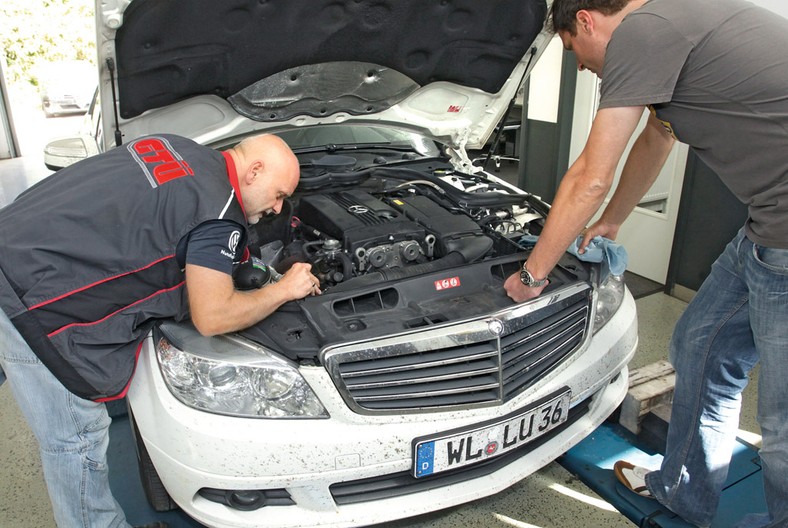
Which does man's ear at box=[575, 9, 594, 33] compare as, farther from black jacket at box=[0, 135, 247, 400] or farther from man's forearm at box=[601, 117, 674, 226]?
black jacket at box=[0, 135, 247, 400]

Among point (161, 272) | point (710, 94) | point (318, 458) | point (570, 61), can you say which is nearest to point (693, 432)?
point (710, 94)

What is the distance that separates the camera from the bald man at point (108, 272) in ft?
4.62

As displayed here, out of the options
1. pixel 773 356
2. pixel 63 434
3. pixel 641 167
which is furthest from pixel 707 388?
pixel 63 434

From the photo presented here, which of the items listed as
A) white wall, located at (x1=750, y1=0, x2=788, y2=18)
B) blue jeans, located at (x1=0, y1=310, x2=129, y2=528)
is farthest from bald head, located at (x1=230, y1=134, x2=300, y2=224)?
white wall, located at (x1=750, y1=0, x2=788, y2=18)

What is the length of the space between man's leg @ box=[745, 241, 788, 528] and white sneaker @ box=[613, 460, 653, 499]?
48cm

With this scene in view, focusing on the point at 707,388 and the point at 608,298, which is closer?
the point at 707,388

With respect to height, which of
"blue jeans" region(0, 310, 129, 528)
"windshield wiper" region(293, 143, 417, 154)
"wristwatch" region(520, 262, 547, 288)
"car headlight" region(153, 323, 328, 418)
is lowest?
"blue jeans" region(0, 310, 129, 528)

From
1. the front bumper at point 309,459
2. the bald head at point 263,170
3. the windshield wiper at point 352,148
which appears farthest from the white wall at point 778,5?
the bald head at point 263,170

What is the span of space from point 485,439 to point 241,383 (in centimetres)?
67

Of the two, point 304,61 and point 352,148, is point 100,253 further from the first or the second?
point 352,148

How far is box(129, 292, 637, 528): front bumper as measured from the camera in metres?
1.45

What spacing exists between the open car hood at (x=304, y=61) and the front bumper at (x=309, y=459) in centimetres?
94

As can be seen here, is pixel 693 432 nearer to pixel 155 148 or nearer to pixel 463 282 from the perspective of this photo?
pixel 463 282

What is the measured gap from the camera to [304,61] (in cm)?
225
